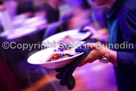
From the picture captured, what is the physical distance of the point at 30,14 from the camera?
79cm

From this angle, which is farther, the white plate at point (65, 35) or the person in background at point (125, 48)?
the white plate at point (65, 35)

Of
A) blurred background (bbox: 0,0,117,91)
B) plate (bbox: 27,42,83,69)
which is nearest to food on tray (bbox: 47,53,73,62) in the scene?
plate (bbox: 27,42,83,69)

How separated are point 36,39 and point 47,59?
18cm

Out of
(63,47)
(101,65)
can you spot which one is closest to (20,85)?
(63,47)

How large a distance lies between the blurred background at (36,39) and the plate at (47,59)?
0.06 metres

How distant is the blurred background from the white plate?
22 mm

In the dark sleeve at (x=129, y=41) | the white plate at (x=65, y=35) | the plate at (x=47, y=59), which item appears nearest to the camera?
the plate at (x=47, y=59)

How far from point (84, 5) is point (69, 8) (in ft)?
0.63

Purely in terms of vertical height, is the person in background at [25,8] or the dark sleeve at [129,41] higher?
the person in background at [25,8]

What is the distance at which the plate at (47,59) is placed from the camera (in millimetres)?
612

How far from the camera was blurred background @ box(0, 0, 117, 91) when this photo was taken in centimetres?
68

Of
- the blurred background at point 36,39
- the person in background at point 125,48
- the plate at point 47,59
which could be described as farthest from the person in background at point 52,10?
the person in background at point 125,48

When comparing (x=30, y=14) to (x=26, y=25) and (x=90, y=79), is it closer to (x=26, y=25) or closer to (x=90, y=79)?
(x=26, y=25)

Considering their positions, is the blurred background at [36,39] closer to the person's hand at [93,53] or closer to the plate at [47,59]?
the plate at [47,59]
